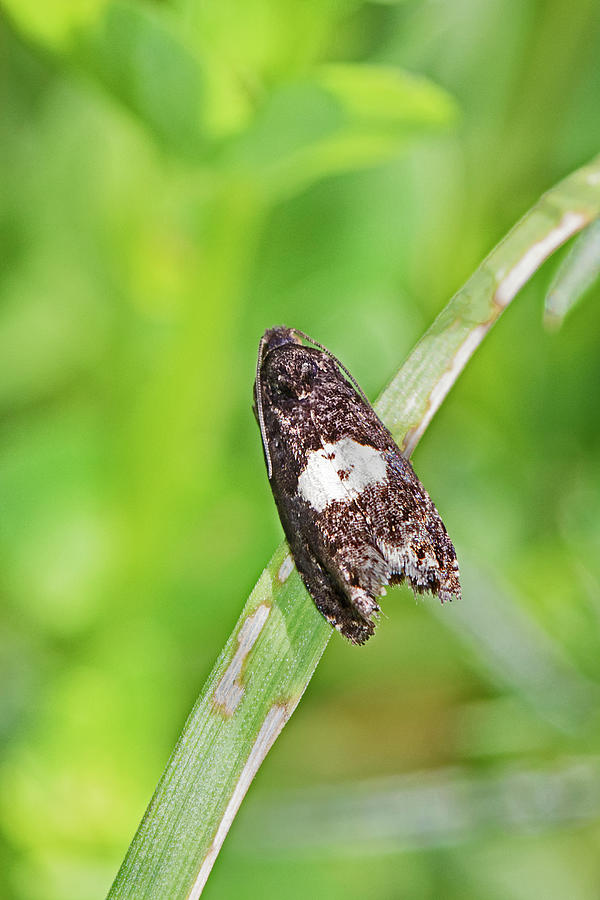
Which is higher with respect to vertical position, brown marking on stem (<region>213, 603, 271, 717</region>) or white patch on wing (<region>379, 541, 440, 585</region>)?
white patch on wing (<region>379, 541, 440, 585</region>)

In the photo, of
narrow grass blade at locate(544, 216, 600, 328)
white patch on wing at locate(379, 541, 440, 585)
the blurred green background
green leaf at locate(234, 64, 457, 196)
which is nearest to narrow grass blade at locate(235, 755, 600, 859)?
the blurred green background

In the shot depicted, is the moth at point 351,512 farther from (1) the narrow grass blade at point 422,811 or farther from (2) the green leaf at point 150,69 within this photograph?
(1) the narrow grass blade at point 422,811

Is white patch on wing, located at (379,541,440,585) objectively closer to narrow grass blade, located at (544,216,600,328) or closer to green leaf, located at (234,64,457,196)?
narrow grass blade, located at (544,216,600,328)

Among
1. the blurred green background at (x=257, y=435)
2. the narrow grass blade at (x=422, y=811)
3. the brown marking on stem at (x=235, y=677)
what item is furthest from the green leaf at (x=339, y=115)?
the narrow grass blade at (x=422, y=811)

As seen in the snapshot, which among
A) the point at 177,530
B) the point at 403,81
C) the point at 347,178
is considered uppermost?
the point at 347,178

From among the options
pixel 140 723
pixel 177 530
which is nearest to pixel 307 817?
pixel 140 723

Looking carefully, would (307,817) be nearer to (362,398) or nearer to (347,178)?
(362,398)
